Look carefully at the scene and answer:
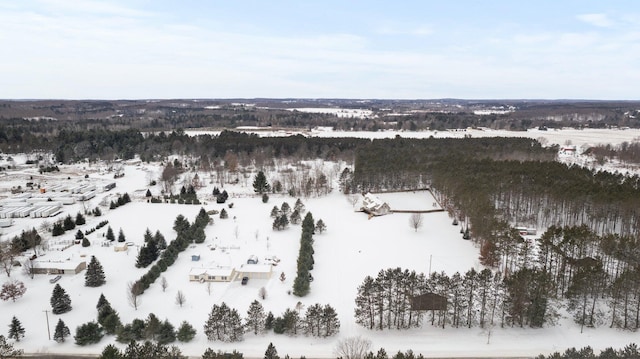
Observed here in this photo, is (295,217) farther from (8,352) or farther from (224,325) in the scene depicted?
(8,352)

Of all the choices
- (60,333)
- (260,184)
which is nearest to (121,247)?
(60,333)

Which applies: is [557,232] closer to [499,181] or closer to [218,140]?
[499,181]

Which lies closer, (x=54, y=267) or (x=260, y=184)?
(x=54, y=267)

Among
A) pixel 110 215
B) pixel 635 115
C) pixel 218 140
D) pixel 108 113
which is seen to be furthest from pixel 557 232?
pixel 108 113

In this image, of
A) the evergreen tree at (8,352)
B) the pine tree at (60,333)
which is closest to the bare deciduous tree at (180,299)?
the pine tree at (60,333)

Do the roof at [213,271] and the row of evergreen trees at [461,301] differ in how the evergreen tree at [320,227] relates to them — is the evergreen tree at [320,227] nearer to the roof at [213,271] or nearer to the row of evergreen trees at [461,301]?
the roof at [213,271]

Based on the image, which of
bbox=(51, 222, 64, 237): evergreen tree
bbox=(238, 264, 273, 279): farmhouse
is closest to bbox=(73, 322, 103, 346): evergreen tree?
bbox=(238, 264, 273, 279): farmhouse

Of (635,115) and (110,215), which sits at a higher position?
(635,115)
